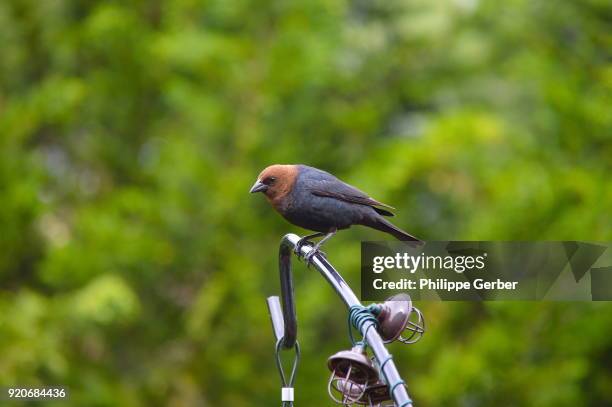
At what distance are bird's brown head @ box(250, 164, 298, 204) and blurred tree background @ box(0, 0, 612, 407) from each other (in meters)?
3.79

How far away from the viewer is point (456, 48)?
953cm

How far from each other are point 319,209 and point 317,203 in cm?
3

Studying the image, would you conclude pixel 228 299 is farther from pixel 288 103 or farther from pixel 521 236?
pixel 521 236

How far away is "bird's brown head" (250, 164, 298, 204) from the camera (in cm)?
382

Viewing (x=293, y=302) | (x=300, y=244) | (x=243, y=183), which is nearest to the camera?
(x=293, y=302)

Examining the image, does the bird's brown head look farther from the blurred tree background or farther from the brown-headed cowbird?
the blurred tree background

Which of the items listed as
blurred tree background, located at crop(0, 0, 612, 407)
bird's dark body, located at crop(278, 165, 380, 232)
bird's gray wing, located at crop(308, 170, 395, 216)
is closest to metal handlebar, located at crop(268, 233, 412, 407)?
bird's dark body, located at crop(278, 165, 380, 232)

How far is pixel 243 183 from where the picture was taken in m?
8.12

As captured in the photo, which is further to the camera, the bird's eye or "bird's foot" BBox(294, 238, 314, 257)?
the bird's eye

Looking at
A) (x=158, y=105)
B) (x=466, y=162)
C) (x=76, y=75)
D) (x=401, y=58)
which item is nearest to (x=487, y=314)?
(x=466, y=162)

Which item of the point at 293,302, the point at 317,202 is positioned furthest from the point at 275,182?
the point at 293,302

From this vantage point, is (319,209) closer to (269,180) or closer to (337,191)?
(337,191)

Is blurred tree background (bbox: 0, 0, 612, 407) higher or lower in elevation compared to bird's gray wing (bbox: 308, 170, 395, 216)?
higher

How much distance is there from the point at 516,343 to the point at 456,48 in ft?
11.1
